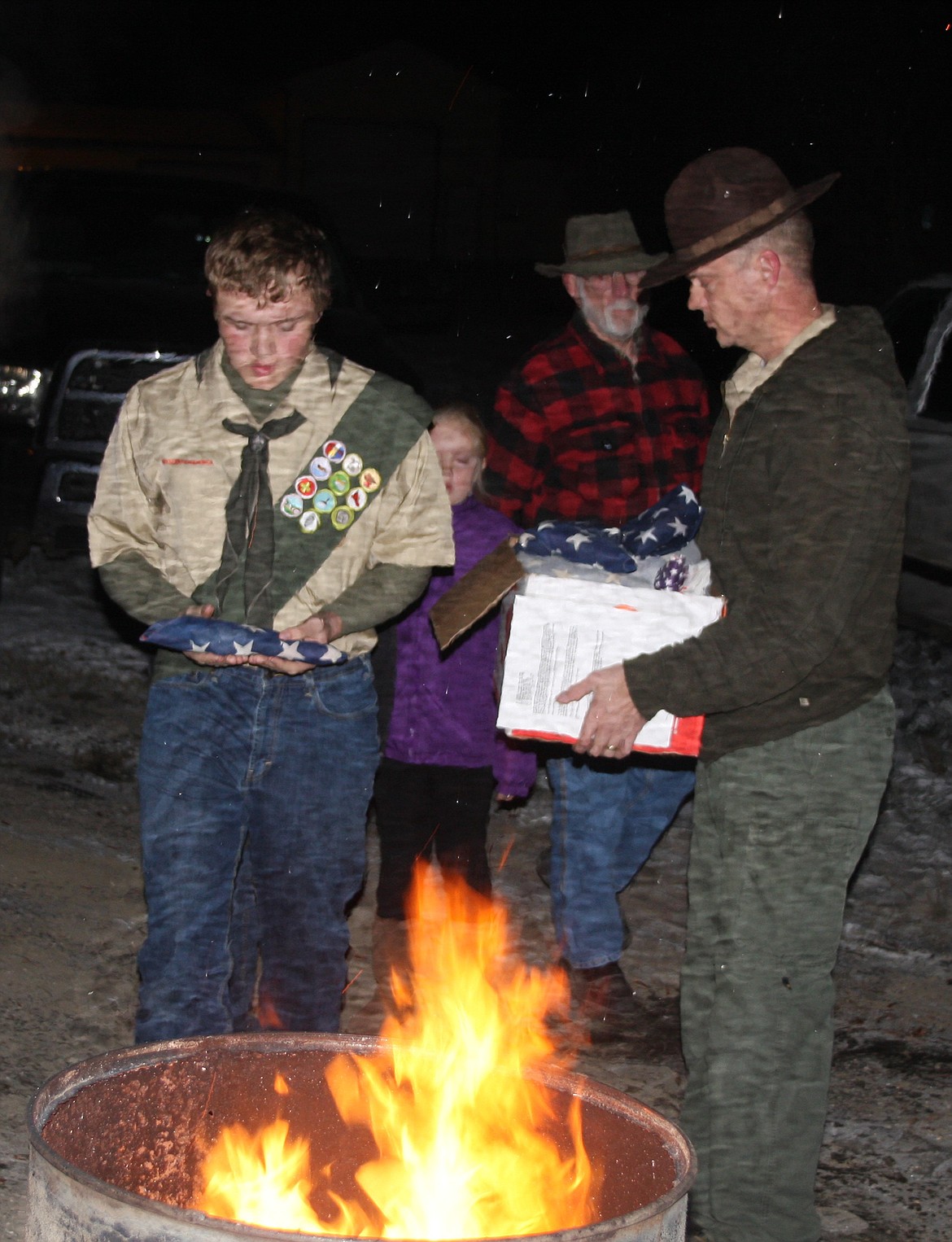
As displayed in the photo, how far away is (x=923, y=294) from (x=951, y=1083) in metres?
7.00

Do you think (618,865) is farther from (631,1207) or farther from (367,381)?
(631,1207)

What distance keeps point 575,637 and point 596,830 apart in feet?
5.51

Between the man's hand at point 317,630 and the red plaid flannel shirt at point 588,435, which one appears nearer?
the man's hand at point 317,630

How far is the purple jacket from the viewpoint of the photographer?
491 centimetres

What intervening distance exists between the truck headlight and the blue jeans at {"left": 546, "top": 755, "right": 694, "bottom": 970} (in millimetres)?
4972

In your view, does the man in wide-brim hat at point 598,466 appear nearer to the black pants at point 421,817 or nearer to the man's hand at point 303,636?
the black pants at point 421,817

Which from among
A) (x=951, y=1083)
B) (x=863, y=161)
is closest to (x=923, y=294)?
(x=951, y=1083)

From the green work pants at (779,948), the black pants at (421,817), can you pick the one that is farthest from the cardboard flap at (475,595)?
the black pants at (421,817)

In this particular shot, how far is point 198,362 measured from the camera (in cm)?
353

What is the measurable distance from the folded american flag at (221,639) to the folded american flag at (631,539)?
628mm

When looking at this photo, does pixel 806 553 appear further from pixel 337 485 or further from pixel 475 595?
pixel 337 485

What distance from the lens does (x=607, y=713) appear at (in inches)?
125

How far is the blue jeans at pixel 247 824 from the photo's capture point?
134 inches

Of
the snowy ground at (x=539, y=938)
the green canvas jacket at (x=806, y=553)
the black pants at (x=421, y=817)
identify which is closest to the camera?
the green canvas jacket at (x=806, y=553)
